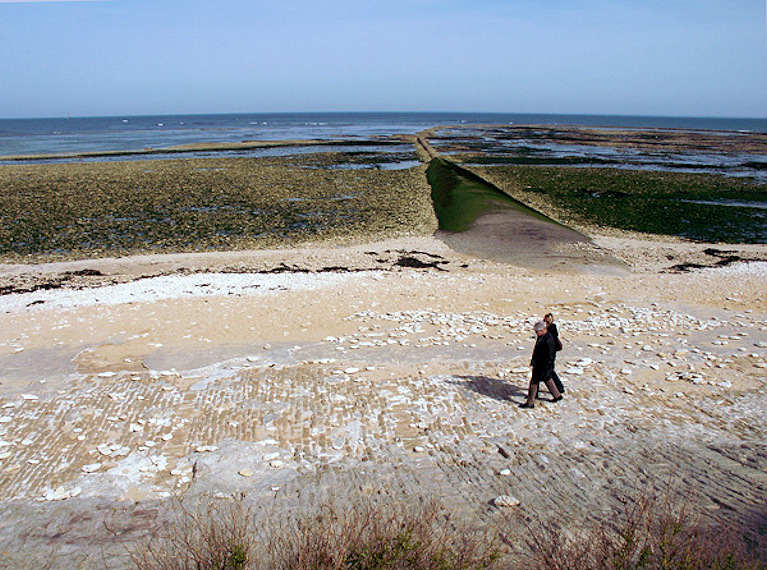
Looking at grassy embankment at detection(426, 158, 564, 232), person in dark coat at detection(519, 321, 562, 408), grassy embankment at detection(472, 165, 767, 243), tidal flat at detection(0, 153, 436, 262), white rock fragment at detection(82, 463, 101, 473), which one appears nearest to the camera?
white rock fragment at detection(82, 463, 101, 473)

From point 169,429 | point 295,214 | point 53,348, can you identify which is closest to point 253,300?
point 53,348

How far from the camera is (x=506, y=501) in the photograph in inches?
294

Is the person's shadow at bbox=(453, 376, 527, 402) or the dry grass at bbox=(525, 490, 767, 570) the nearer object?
the dry grass at bbox=(525, 490, 767, 570)

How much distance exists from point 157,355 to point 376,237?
16.4 meters

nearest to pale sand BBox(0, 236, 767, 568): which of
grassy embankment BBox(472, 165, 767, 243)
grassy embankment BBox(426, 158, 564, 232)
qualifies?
grassy embankment BBox(472, 165, 767, 243)

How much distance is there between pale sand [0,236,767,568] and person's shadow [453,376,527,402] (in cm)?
7

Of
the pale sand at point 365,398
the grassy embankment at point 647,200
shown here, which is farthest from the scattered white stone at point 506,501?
the grassy embankment at point 647,200

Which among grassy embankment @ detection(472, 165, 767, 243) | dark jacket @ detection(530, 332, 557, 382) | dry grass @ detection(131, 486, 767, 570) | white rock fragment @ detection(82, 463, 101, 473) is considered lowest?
white rock fragment @ detection(82, 463, 101, 473)

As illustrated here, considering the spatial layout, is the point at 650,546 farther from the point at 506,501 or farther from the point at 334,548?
the point at 334,548

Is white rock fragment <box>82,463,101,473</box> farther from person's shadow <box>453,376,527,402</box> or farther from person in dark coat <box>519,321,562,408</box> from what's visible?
person in dark coat <box>519,321,562,408</box>

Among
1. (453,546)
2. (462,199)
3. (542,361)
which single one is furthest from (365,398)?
(462,199)

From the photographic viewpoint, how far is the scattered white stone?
24.3 feet

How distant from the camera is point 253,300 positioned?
1711 cm

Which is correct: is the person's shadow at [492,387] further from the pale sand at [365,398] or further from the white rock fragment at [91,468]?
the white rock fragment at [91,468]
